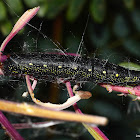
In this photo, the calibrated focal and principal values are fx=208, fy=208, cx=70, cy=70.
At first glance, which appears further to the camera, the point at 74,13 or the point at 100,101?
the point at 100,101

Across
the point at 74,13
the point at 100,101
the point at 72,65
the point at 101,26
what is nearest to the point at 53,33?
the point at 74,13

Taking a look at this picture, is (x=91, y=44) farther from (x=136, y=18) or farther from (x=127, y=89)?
(x=127, y=89)

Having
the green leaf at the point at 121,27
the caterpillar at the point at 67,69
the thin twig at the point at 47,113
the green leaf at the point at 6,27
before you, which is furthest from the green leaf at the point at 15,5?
the green leaf at the point at 121,27

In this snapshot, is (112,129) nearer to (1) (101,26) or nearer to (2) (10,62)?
(1) (101,26)

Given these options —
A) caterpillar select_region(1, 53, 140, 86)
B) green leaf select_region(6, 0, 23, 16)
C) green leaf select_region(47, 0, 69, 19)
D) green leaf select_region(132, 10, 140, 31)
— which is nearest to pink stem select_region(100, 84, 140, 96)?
caterpillar select_region(1, 53, 140, 86)

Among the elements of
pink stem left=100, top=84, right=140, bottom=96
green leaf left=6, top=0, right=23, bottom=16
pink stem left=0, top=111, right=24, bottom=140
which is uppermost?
green leaf left=6, top=0, right=23, bottom=16

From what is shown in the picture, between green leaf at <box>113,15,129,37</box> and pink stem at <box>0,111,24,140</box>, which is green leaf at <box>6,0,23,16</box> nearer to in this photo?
pink stem at <box>0,111,24,140</box>

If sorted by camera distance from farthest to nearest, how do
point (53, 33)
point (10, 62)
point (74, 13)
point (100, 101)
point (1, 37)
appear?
point (100, 101), point (53, 33), point (74, 13), point (1, 37), point (10, 62)

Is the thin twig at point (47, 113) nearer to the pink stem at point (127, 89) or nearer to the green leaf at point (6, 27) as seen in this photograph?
the pink stem at point (127, 89)
